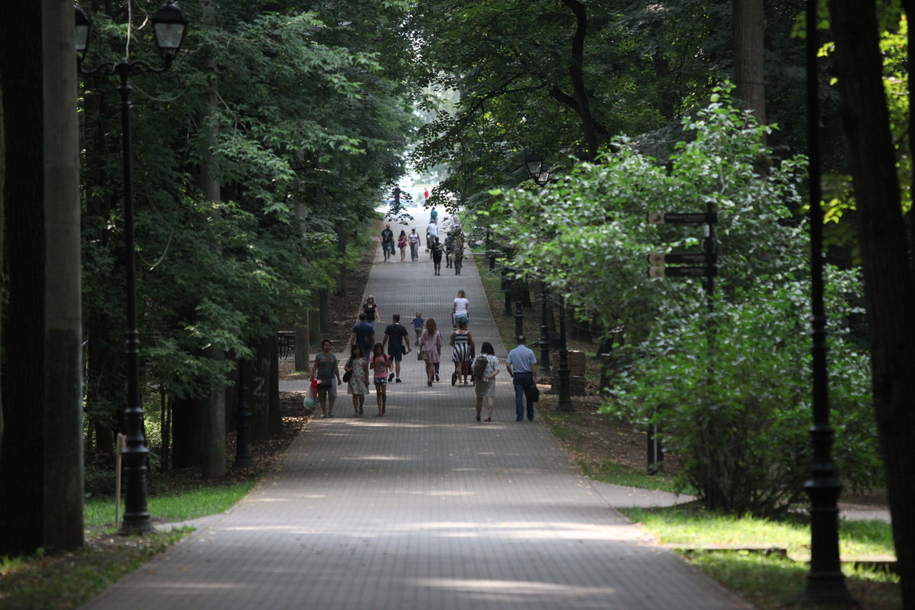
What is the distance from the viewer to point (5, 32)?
10438 millimetres

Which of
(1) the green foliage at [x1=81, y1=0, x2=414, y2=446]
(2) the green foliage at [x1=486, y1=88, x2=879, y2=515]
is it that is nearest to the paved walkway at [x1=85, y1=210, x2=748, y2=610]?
(2) the green foliage at [x1=486, y1=88, x2=879, y2=515]

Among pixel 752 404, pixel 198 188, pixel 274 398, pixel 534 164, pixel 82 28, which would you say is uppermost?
pixel 534 164

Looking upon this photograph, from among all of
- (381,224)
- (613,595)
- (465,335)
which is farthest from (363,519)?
(381,224)

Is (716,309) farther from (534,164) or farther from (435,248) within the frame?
(435,248)

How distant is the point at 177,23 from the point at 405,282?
42679mm

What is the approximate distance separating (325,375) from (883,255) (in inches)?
718

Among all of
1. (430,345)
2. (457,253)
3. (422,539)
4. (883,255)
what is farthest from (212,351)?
(457,253)

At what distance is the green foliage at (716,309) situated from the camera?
1177 cm

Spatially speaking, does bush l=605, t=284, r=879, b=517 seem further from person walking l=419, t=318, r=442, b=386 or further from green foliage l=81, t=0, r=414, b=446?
person walking l=419, t=318, r=442, b=386

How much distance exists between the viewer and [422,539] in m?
11.6

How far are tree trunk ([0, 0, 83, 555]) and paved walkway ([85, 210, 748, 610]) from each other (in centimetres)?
135

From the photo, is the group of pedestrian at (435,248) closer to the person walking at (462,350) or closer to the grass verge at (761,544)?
the person walking at (462,350)

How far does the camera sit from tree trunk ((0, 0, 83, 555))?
34.2 ft

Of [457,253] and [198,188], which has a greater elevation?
[457,253]
